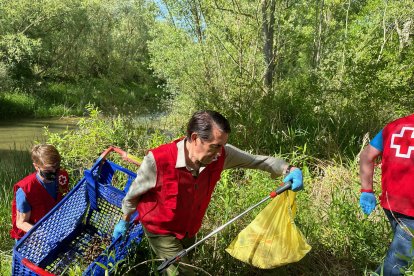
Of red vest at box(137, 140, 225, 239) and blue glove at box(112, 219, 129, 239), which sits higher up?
red vest at box(137, 140, 225, 239)

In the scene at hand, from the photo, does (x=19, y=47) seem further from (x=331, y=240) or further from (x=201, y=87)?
(x=331, y=240)

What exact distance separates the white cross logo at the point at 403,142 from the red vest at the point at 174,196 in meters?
1.01

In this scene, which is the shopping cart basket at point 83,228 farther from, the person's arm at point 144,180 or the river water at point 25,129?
the river water at point 25,129

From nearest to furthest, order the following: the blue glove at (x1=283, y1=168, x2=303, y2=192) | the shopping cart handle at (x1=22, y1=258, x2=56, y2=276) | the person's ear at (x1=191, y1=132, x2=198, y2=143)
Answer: the shopping cart handle at (x1=22, y1=258, x2=56, y2=276) → the person's ear at (x1=191, y1=132, x2=198, y2=143) → the blue glove at (x1=283, y1=168, x2=303, y2=192)

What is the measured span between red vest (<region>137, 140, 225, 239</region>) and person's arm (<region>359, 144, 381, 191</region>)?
35.6 inches

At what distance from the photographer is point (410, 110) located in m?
5.78

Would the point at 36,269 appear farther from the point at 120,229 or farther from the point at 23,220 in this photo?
the point at 23,220

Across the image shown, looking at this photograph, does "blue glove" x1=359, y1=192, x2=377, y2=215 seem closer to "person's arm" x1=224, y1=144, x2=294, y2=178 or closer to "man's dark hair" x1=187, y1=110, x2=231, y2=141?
"person's arm" x1=224, y1=144, x2=294, y2=178

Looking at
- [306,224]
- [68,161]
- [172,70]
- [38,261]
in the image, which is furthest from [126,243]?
[172,70]

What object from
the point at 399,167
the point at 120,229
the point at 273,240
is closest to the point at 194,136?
the point at 120,229

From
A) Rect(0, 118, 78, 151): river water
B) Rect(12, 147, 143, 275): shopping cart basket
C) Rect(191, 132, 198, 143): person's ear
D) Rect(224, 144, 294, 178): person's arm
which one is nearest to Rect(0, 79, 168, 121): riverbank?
Rect(0, 118, 78, 151): river water

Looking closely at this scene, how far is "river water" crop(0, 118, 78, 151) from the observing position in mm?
13451

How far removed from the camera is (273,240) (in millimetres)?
2705

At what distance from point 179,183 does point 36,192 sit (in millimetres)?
1351
